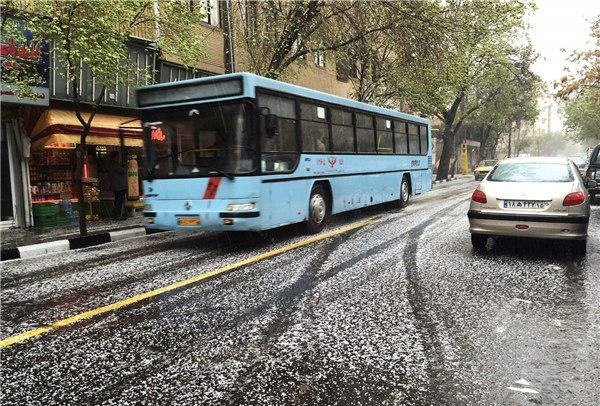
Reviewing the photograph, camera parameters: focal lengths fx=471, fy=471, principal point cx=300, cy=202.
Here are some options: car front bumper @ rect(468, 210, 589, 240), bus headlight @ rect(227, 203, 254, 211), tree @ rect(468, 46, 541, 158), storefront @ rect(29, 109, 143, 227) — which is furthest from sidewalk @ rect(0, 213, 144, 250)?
tree @ rect(468, 46, 541, 158)

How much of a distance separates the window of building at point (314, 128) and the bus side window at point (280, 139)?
0.34 metres

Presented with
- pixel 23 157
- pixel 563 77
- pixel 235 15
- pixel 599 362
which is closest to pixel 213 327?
pixel 599 362

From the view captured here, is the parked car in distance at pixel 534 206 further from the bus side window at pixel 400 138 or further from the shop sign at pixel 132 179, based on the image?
the shop sign at pixel 132 179

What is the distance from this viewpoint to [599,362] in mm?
3377

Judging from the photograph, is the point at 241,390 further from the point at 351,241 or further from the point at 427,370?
the point at 351,241

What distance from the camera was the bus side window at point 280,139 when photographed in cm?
805

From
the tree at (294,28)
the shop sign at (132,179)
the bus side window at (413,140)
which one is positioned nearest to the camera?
the tree at (294,28)

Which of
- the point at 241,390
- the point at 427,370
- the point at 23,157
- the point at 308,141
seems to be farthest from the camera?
the point at 23,157

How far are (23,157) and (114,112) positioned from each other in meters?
3.10

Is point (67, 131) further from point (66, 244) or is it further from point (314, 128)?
point (314, 128)

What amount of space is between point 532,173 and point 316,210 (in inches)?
162

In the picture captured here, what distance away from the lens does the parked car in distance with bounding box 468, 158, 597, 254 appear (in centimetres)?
659

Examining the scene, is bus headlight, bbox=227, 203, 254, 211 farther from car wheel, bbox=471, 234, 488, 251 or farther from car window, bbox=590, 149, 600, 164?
car window, bbox=590, 149, 600, 164

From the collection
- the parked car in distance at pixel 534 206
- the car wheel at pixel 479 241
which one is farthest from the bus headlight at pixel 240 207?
the car wheel at pixel 479 241
